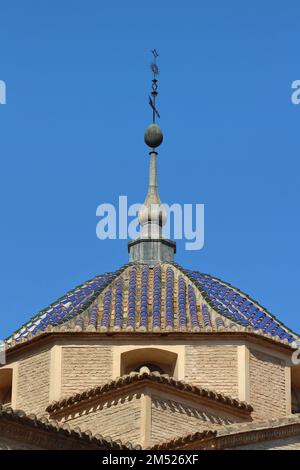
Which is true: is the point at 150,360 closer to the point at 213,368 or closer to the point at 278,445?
the point at 213,368

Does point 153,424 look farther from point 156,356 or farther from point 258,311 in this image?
point 258,311

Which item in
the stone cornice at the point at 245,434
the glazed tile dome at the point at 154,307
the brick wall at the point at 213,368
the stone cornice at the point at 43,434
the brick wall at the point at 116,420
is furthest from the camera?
the glazed tile dome at the point at 154,307

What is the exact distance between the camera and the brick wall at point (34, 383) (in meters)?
25.2

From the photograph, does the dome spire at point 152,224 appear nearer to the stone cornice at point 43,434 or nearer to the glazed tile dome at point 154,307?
the glazed tile dome at point 154,307

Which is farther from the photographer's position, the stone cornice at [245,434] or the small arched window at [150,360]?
the small arched window at [150,360]

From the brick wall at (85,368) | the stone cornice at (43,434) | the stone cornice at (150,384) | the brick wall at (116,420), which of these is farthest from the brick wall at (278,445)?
the brick wall at (85,368)

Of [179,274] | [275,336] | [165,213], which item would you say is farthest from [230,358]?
[165,213]

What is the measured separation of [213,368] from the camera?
2520 cm

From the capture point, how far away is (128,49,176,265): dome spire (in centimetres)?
2856

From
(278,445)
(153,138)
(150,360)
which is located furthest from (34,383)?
(153,138)

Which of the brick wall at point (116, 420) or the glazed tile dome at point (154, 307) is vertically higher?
the glazed tile dome at point (154, 307)

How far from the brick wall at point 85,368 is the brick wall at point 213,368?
121cm

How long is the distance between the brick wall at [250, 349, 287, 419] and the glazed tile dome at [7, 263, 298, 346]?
433mm

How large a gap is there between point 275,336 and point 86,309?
9.75 feet
